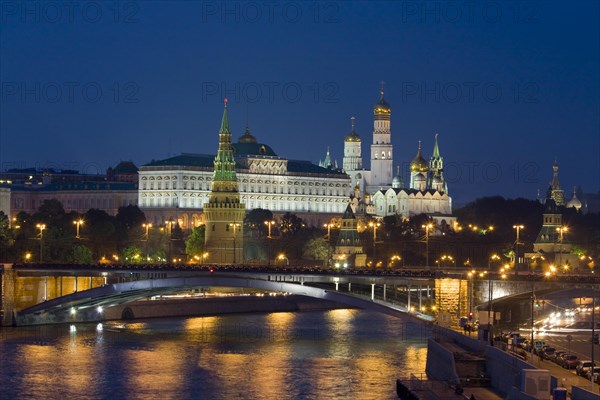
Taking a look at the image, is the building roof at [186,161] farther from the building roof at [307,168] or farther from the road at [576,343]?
the road at [576,343]

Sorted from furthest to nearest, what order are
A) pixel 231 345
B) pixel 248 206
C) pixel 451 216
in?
pixel 451 216, pixel 248 206, pixel 231 345

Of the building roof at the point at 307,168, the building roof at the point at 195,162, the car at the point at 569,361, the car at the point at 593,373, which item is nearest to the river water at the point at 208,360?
the car at the point at 569,361

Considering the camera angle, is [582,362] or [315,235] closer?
[582,362]

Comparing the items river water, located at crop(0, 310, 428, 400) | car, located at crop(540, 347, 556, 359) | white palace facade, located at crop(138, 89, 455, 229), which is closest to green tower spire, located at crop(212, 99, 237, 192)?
white palace facade, located at crop(138, 89, 455, 229)

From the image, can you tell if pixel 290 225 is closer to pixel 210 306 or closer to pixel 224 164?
pixel 224 164

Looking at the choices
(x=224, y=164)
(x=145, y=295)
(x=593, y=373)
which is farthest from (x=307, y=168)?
(x=593, y=373)

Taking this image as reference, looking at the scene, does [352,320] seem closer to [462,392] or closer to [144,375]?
[144,375]

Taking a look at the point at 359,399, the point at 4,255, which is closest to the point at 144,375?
the point at 359,399
